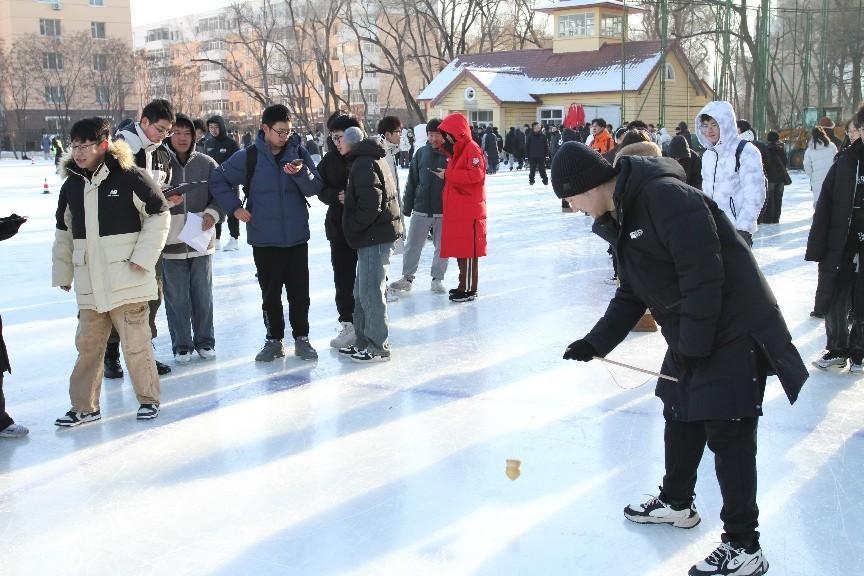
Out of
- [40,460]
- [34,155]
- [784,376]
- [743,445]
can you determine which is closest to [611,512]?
[743,445]

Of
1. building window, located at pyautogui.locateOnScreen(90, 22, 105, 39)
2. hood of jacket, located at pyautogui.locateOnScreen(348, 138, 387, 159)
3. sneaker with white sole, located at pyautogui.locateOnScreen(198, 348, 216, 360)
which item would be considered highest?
building window, located at pyautogui.locateOnScreen(90, 22, 105, 39)

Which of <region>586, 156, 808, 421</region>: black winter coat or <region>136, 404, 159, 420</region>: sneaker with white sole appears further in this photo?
<region>136, 404, 159, 420</region>: sneaker with white sole

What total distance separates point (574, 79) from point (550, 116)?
183 centimetres

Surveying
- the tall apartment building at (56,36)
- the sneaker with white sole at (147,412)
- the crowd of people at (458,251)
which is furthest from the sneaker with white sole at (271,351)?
Result: the tall apartment building at (56,36)

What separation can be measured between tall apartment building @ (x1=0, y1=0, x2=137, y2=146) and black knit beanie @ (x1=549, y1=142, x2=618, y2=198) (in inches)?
1911

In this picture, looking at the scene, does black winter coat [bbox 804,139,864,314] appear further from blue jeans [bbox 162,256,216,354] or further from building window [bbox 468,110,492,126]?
building window [bbox 468,110,492,126]

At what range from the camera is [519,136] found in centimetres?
2655

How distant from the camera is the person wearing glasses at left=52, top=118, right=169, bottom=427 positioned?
406cm

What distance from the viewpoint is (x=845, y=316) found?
5.07m

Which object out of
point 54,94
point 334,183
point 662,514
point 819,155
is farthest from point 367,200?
point 54,94

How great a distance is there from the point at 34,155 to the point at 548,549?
155 ft

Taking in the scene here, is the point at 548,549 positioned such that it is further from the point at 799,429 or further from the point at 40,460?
the point at 40,460

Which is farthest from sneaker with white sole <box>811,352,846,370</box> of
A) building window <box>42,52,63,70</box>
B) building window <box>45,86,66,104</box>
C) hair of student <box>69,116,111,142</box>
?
building window <box>42,52,63,70</box>

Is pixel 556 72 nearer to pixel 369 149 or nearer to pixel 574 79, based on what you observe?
pixel 574 79
